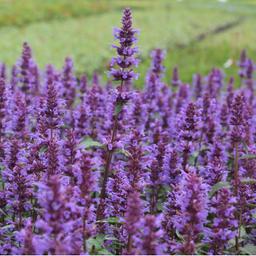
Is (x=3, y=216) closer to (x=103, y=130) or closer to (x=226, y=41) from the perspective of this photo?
(x=103, y=130)

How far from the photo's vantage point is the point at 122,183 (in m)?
4.67

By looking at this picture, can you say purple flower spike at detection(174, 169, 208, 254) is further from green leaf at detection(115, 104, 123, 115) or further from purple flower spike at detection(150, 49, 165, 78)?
purple flower spike at detection(150, 49, 165, 78)

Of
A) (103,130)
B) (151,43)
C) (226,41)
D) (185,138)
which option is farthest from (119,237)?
(226,41)

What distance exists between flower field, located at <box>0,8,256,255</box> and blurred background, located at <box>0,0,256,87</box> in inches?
373

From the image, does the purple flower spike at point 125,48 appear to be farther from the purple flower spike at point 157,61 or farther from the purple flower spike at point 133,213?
the purple flower spike at point 157,61

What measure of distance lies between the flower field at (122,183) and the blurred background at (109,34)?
31.1ft

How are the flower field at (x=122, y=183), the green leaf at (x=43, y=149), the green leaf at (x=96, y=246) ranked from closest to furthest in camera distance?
1. the flower field at (x=122, y=183)
2. the green leaf at (x=96, y=246)
3. the green leaf at (x=43, y=149)

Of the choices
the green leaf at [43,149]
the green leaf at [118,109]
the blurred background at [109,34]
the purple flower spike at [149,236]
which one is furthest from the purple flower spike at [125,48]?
the blurred background at [109,34]

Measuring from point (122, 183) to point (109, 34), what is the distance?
22463 mm

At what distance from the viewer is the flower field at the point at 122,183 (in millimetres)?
3607

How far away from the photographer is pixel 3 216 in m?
5.07

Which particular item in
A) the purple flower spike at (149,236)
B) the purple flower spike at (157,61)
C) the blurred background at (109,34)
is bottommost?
the purple flower spike at (149,236)

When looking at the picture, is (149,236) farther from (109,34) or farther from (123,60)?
(109,34)

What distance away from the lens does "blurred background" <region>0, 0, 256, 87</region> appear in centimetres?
2082
